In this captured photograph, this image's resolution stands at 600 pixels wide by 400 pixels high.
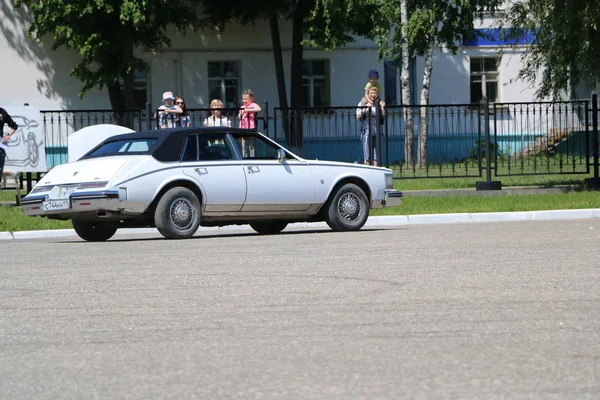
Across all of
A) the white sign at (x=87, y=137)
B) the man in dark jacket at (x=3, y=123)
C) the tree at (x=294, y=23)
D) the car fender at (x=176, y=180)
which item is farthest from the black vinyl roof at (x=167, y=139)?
the tree at (x=294, y=23)

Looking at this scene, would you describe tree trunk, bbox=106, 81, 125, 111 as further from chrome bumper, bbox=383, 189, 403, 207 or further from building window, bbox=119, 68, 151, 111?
chrome bumper, bbox=383, 189, 403, 207

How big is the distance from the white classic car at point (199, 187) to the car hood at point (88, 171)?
1 centimetres

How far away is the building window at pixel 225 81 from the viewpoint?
4453 centimetres

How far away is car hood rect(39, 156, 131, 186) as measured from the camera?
15.9 meters

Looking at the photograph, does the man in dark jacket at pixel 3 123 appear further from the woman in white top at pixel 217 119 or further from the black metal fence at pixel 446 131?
the woman in white top at pixel 217 119

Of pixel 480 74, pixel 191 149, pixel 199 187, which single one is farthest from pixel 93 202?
pixel 480 74

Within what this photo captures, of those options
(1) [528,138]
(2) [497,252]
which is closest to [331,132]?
(1) [528,138]

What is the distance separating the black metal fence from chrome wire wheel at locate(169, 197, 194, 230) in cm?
785

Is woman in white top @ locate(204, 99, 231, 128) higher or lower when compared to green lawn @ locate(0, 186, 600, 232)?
higher

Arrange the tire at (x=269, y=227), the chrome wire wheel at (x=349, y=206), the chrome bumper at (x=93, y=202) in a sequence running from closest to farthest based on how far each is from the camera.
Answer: the chrome bumper at (x=93, y=202) < the chrome wire wheel at (x=349, y=206) < the tire at (x=269, y=227)

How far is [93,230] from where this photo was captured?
17.0 metres

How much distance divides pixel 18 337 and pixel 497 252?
6.20 metres

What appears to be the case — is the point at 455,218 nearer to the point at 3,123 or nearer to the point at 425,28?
the point at 3,123

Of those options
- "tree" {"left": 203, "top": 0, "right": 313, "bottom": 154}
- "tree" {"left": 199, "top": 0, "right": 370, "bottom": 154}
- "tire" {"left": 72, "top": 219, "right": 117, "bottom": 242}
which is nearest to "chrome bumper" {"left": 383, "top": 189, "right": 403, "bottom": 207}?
"tire" {"left": 72, "top": 219, "right": 117, "bottom": 242}
